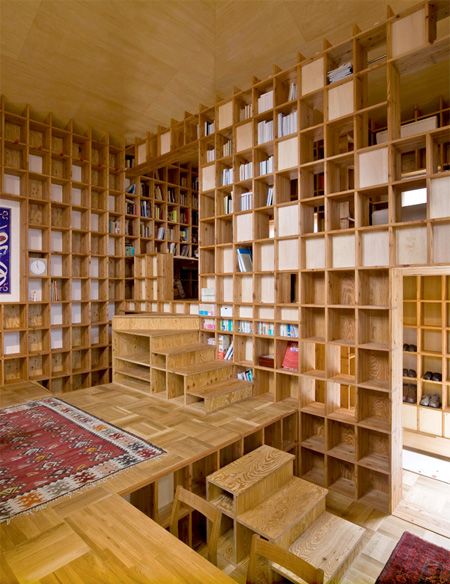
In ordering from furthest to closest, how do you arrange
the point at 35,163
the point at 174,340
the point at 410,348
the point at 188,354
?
the point at 35,163
the point at 410,348
the point at 174,340
the point at 188,354

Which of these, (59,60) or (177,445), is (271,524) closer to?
(177,445)

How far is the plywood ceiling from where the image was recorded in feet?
10.5

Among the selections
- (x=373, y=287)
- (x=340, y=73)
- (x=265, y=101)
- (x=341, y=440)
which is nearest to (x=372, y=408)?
(x=341, y=440)

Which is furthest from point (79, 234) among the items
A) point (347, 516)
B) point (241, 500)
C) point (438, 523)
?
point (438, 523)

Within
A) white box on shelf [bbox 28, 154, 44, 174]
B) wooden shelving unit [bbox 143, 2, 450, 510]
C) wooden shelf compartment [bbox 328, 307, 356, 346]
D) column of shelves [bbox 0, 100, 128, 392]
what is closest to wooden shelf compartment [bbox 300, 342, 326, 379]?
wooden shelving unit [bbox 143, 2, 450, 510]

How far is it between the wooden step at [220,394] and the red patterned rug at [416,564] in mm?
1679

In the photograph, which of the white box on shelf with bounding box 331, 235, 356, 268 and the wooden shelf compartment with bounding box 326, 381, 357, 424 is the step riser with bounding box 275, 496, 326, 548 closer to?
the wooden shelf compartment with bounding box 326, 381, 357, 424

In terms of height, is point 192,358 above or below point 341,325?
below

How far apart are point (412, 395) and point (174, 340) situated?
294 centimetres

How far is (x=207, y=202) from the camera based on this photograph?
434 centimetres

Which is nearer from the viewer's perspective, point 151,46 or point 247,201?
point 151,46

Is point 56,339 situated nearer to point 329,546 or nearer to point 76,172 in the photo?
point 76,172

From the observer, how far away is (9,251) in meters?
4.36

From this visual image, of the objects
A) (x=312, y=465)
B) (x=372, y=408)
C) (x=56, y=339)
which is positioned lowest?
(x=312, y=465)
